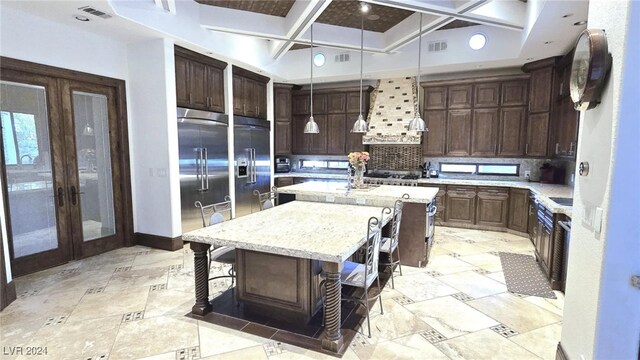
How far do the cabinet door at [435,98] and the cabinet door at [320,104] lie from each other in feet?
7.33

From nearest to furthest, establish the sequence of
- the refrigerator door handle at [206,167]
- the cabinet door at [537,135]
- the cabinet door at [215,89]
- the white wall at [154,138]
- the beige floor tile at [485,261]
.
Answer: the beige floor tile at [485,261] < the white wall at [154,138] < the refrigerator door handle at [206,167] < the cabinet door at [215,89] < the cabinet door at [537,135]

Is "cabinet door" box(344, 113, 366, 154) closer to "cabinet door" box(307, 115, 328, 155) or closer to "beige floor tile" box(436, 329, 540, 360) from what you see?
"cabinet door" box(307, 115, 328, 155)

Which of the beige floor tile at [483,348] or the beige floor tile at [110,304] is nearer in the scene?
the beige floor tile at [483,348]

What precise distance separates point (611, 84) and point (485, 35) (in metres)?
4.40

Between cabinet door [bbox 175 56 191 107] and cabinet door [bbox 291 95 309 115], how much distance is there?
3.12 meters

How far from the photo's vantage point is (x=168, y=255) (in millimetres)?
4594

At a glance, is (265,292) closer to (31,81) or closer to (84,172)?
(84,172)

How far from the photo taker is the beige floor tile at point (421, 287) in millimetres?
3404

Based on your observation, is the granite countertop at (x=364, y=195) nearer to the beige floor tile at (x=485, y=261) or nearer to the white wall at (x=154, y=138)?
the beige floor tile at (x=485, y=261)

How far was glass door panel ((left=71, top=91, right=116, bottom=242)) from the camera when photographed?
4.39 metres

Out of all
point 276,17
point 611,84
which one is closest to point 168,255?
point 276,17

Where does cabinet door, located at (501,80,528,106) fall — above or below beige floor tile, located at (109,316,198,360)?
above

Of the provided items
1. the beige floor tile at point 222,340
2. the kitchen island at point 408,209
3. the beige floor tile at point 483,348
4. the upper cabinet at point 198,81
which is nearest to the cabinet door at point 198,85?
the upper cabinet at point 198,81

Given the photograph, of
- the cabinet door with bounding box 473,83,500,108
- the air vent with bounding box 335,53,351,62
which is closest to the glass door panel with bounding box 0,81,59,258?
the air vent with bounding box 335,53,351,62
